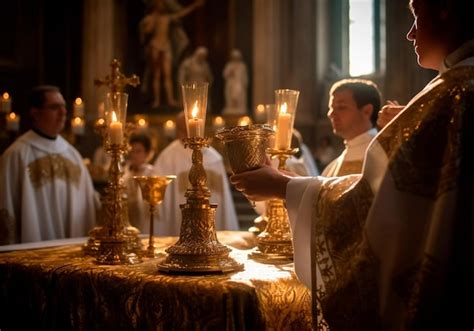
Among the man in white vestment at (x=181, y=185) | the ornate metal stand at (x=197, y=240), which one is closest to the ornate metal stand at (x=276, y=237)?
the ornate metal stand at (x=197, y=240)

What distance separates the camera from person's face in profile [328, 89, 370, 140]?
12.5ft

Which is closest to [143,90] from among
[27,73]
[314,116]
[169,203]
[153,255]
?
[27,73]

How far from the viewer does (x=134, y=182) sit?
18.0ft

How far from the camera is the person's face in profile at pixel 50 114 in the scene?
451cm

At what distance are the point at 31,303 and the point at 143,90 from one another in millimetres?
11715

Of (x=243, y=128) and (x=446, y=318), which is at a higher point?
(x=243, y=128)

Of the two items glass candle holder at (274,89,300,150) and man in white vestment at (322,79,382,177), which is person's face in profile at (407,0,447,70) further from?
man in white vestment at (322,79,382,177)

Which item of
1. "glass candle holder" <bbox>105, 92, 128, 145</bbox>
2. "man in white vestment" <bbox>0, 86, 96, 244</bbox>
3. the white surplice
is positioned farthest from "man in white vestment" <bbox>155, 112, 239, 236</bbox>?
"glass candle holder" <bbox>105, 92, 128, 145</bbox>

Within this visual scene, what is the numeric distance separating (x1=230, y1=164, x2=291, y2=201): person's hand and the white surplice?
4052mm

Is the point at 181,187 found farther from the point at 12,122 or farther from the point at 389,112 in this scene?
the point at 389,112

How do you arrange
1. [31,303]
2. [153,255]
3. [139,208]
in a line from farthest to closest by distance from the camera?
[139,208] < [153,255] < [31,303]

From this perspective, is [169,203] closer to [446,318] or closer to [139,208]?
[139,208]

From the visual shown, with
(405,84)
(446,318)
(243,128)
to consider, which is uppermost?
(405,84)

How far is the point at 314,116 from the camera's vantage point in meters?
12.4
